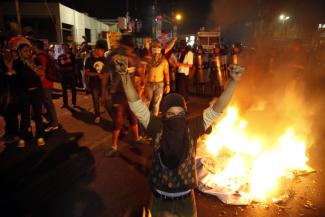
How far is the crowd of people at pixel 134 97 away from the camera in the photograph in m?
2.36

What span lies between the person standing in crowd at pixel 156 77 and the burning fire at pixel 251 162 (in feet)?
5.24

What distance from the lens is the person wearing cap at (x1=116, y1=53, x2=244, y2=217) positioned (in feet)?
7.60

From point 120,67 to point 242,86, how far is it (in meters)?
11.9

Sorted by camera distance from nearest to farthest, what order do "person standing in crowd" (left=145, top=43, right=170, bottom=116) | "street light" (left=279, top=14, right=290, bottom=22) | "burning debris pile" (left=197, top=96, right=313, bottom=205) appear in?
"burning debris pile" (left=197, top=96, right=313, bottom=205) < "person standing in crowd" (left=145, top=43, right=170, bottom=116) < "street light" (left=279, top=14, right=290, bottom=22)

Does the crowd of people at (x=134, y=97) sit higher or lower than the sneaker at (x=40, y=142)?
higher

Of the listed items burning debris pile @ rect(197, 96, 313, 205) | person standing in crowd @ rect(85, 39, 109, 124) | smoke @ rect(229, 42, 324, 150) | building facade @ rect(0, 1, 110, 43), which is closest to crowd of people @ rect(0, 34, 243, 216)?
person standing in crowd @ rect(85, 39, 109, 124)

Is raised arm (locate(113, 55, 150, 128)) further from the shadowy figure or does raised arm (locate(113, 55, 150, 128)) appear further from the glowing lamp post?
the glowing lamp post

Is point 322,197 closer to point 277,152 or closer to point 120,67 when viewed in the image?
point 277,152

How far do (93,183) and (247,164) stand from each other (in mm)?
2649

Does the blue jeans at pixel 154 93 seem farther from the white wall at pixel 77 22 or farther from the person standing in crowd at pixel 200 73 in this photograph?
the white wall at pixel 77 22

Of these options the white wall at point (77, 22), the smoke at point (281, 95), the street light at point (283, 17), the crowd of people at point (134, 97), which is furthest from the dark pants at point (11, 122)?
the white wall at point (77, 22)

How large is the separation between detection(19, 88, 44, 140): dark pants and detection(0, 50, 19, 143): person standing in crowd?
29 cm

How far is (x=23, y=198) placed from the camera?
4.10m

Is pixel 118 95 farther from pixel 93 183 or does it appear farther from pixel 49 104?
pixel 49 104
